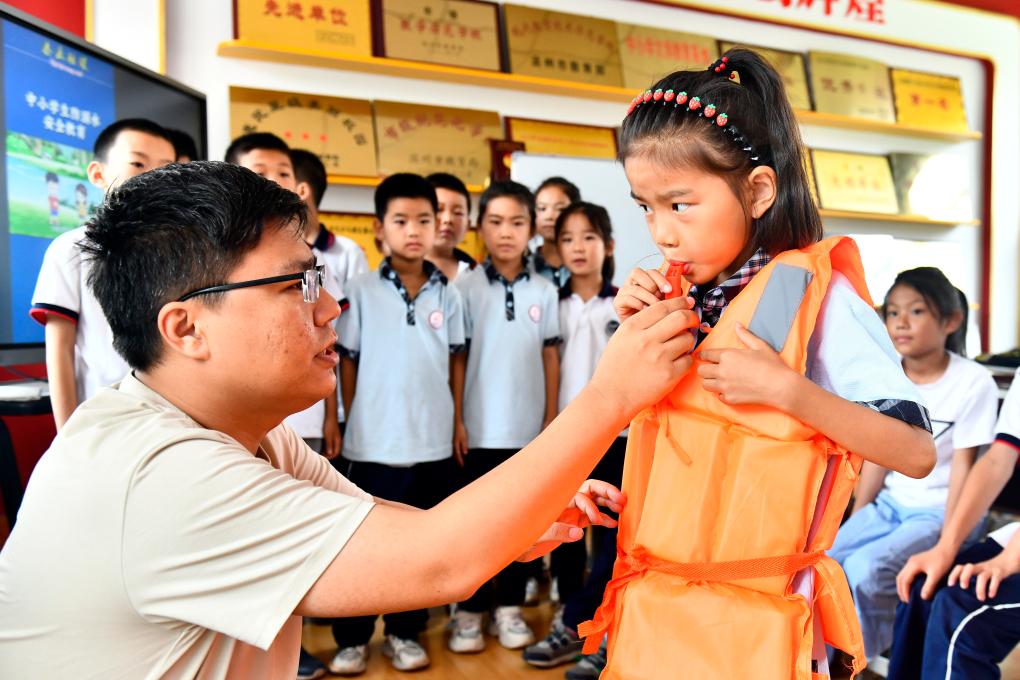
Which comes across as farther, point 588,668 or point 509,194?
point 509,194

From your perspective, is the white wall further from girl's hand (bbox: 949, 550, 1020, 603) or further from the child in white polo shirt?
girl's hand (bbox: 949, 550, 1020, 603)

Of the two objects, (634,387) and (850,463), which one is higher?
(634,387)

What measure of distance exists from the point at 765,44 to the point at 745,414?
4537mm

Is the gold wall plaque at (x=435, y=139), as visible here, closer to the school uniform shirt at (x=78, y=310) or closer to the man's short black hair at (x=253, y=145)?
the man's short black hair at (x=253, y=145)

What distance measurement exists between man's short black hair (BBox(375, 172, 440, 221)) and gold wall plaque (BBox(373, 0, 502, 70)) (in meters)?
1.47

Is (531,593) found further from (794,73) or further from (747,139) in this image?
(794,73)

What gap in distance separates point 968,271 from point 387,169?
4113 mm

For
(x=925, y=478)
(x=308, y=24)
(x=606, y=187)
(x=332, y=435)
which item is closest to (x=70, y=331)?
(x=332, y=435)

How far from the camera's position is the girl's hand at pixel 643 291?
103cm

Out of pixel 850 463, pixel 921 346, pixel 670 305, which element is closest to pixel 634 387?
pixel 670 305

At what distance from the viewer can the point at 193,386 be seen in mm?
961

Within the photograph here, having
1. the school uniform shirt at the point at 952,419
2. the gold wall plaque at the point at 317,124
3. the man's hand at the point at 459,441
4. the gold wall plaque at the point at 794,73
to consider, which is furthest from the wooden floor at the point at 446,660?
the gold wall plaque at the point at 794,73

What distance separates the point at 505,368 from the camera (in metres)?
2.74

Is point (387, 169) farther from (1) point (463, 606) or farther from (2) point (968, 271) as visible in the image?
(2) point (968, 271)
